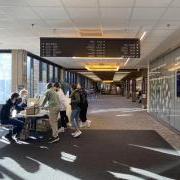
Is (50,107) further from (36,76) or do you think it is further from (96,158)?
(36,76)

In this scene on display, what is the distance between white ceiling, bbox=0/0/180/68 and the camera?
5688 mm

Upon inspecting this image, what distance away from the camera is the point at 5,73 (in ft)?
41.0

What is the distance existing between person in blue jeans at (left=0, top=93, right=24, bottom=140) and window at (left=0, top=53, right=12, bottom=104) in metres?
3.57

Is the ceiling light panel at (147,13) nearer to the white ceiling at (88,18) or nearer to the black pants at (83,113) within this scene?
the white ceiling at (88,18)

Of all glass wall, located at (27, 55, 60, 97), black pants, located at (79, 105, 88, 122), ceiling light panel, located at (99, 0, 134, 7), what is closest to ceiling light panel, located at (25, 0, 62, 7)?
ceiling light panel, located at (99, 0, 134, 7)

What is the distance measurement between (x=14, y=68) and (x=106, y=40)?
465cm

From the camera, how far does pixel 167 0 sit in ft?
17.8

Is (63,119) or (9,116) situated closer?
(9,116)

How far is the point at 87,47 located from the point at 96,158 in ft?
8.86

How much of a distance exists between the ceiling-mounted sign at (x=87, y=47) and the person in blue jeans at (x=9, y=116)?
1288 mm

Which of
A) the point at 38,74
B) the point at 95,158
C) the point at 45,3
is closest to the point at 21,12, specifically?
the point at 45,3

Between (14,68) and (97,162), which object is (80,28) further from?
(14,68)

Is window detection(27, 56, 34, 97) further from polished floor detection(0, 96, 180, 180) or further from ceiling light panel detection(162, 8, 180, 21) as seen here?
ceiling light panel detection(162, 8, 180, 21)

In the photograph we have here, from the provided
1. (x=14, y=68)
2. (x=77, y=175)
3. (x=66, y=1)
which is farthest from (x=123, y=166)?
(x=14, y=68)
